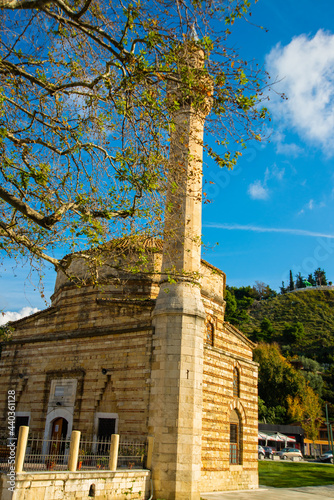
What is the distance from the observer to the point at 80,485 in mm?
9953

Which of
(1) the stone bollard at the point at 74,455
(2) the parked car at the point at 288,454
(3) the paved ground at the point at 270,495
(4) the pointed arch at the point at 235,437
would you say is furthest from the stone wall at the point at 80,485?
(2) the parked car at the point at 288,454

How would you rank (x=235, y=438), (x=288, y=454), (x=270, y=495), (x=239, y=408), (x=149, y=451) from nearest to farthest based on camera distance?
1. (x=149, y=451)
2. (x=270, y=495)
3. (x=235, y=438)
4. (x=239, y=408)
5. (x=288, y=454)

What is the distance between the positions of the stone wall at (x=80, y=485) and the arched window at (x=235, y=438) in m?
5.71

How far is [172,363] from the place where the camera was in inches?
497

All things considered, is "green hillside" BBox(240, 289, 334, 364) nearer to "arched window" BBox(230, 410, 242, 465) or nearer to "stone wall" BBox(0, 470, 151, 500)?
"arched window" BBox(230, 410, 242, 465)

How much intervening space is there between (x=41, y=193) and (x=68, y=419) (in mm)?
9039

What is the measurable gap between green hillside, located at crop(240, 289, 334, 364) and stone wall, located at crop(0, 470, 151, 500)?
2460 inches

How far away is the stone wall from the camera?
8.92 m

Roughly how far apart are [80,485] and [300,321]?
8304 cm

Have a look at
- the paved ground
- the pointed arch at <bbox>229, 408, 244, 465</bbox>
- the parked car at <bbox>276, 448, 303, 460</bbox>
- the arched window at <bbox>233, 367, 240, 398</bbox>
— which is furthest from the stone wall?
the parked car at <bbox>276, 448, 303, 460</bbox>

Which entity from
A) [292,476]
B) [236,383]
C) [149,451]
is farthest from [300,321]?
[149,451]

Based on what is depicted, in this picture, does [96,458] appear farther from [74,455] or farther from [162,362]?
[162,362]

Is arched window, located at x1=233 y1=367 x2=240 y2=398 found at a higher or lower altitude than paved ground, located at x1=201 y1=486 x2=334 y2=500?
higher

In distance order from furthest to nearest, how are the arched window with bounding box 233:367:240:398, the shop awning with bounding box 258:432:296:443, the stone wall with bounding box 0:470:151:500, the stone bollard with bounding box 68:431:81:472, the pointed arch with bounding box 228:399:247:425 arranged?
the shop awning with bounding box 258:432:296:443 → the arched window with bounding box 233:367:240:398 → the pointed arch with bounding box 228:399:247:425 → the stone bollard with bounding box 68:431:81:472 → the stone wall with bounding box 0:470:151:500
